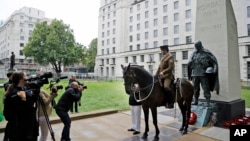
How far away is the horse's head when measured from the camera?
17.8 feet

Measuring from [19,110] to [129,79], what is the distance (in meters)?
2.97

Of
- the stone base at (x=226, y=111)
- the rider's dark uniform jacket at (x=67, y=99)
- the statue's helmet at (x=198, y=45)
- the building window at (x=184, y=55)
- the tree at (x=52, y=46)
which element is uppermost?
the tree at (x=52, y=46)

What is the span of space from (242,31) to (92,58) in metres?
50.9

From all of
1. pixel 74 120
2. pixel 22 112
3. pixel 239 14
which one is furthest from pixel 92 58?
pixel 22 112

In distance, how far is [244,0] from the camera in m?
34.0

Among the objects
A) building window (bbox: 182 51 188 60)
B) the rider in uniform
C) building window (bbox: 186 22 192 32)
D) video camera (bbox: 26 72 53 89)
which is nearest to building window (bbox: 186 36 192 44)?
building window (bbox: 186 22 192 32)

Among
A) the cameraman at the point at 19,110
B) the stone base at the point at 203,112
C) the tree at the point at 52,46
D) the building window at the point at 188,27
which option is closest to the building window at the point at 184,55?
the building window at the point at 188,27

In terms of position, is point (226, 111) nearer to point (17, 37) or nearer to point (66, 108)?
point (66, 108)

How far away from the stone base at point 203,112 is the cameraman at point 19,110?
5643 millimetres

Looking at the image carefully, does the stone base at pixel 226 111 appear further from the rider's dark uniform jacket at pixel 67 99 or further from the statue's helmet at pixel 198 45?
the rider's dark uniform jacket at pixel 67 99

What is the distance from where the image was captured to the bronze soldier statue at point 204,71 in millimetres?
7020

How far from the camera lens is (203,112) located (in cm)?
701

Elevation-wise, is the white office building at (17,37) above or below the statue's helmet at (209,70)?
above

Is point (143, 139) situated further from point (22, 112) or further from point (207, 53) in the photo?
point (207, 53)
